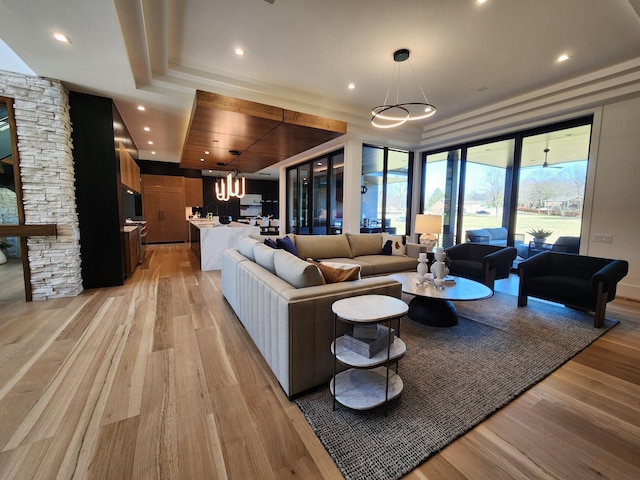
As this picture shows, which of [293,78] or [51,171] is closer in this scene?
[51,171]

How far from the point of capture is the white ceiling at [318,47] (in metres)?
2.60

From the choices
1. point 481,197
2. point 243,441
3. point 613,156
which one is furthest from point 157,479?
point 481,197

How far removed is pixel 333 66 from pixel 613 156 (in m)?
4.39

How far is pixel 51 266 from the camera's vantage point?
12.0ft

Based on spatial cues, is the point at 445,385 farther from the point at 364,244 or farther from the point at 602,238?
the point at 602,238

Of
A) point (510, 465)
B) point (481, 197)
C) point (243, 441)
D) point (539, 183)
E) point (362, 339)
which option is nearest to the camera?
point (510, 465)

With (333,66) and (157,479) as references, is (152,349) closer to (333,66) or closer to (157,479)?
(157,479)

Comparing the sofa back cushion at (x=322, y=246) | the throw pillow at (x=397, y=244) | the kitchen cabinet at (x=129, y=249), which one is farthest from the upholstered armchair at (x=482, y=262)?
the kitchen cabinet at (x=129, y=249)

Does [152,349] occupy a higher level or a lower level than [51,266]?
lower

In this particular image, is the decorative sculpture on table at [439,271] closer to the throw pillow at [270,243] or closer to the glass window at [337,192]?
the throw pillow at [270,243]

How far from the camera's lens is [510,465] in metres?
1.35

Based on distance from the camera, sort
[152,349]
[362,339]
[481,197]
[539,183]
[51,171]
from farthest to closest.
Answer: [481,197] < [539,183] < [51,171] < [152,349] < [362,339]

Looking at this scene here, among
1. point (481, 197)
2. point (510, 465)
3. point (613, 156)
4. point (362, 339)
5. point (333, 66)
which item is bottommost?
point (510, 465)

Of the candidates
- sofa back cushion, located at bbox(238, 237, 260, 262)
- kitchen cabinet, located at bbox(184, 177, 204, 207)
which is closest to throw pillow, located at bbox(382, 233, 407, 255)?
sofa back cushion, located at bbox(238, 237, 260, 262)
